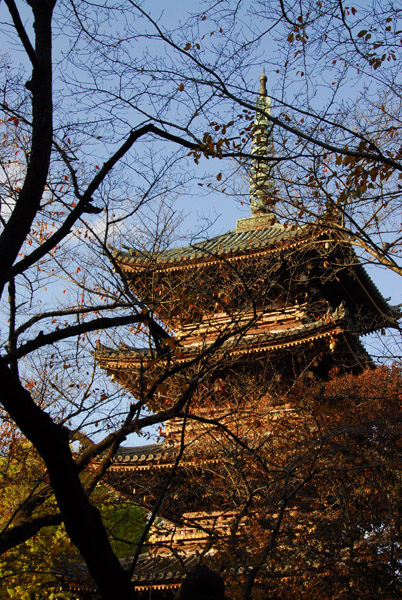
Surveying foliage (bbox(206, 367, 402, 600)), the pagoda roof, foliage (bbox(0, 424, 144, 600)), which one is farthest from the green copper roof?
foliage (bbox(0, 424, 144, 600))

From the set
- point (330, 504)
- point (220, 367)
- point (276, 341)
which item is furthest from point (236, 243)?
point (330, 504)

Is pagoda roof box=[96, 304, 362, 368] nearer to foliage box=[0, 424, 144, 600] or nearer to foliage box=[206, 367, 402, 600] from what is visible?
foliage box=[206, 367, 402, 600]

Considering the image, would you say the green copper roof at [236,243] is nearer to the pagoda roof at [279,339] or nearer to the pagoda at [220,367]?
the pagoda at [220,367]

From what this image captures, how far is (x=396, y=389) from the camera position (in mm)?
10164

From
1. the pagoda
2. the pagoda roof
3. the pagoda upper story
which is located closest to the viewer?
the pagoda

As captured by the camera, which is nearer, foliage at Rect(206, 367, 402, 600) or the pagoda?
foliage at Rect(206, 367, 402, 600)

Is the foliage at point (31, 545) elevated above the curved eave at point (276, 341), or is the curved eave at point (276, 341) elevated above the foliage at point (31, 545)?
the curved eave at point (276, 341)

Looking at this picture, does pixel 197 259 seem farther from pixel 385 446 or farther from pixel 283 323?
pixel 385 446

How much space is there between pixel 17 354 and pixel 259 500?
533 centimetres

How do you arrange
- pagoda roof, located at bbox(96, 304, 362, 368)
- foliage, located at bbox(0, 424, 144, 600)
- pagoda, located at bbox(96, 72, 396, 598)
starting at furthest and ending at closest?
pagoda roof, located at bbox(96, 304, 362, 368) < pagoda, located at bbox(96, 72, 396, 598) < foliage, located at bbox(0, 424, 144, 600)

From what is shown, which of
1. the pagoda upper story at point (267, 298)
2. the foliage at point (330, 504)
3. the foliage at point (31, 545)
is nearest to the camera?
the foliage at point (330, 504)

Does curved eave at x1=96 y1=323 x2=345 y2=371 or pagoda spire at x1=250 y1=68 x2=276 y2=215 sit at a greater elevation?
curved eave at x1=96 y1=323 x2=345 y2=371

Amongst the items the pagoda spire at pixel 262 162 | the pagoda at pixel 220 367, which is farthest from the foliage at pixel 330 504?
the pagoda spire at pixel 262 162

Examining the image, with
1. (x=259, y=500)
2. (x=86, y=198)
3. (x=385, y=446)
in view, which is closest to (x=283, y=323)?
A: (x=385, y=446)
